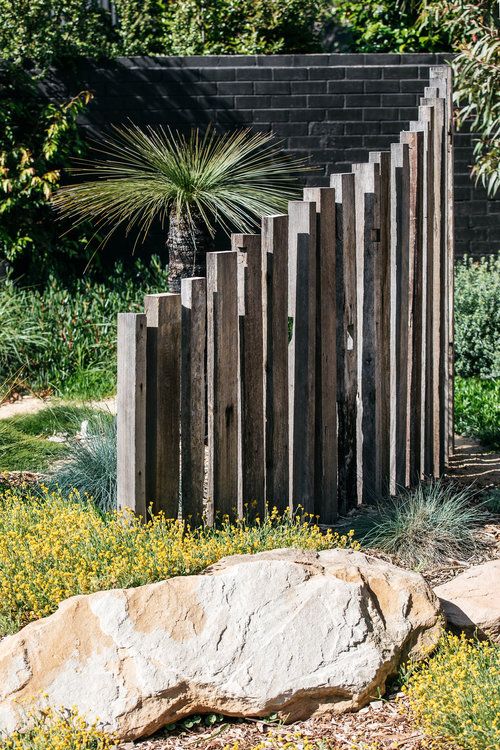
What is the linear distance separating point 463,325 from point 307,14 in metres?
5.00

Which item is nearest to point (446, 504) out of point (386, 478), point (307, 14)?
point (386, 478)

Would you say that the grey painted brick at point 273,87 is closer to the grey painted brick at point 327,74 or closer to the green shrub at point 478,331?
the grey painted brick at point 327,74

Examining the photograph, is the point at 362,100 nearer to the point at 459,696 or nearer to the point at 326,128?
the point at 326,128

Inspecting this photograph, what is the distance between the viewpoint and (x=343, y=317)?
15.3 ft

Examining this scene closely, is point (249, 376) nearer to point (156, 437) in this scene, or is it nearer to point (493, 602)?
point (156, 437)

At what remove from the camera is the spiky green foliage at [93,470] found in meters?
4.82

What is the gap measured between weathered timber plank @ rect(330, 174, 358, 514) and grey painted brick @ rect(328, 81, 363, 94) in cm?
483

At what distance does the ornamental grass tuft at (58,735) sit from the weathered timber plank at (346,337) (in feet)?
6.74

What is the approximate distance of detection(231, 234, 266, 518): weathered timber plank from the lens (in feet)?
13.5

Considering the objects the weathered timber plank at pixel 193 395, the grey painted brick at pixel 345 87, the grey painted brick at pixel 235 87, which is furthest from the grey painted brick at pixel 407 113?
the weathered timber plank at pixel 193 395

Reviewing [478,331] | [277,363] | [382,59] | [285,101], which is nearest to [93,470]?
[277,363]

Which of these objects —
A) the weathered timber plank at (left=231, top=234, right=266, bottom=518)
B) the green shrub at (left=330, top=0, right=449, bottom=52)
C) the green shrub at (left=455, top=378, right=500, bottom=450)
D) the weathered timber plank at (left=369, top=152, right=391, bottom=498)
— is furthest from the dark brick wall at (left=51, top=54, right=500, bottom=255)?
the weathered timber plank at (left=231, top=234, right=266, bottom=518)

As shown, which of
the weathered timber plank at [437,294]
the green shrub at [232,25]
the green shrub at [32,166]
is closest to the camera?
the weathered timber plank at [437,294]

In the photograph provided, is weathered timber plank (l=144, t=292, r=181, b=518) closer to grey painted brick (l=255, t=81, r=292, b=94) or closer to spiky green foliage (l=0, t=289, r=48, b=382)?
spiky green foliage (l=0, t=289, r=48, b=382)
